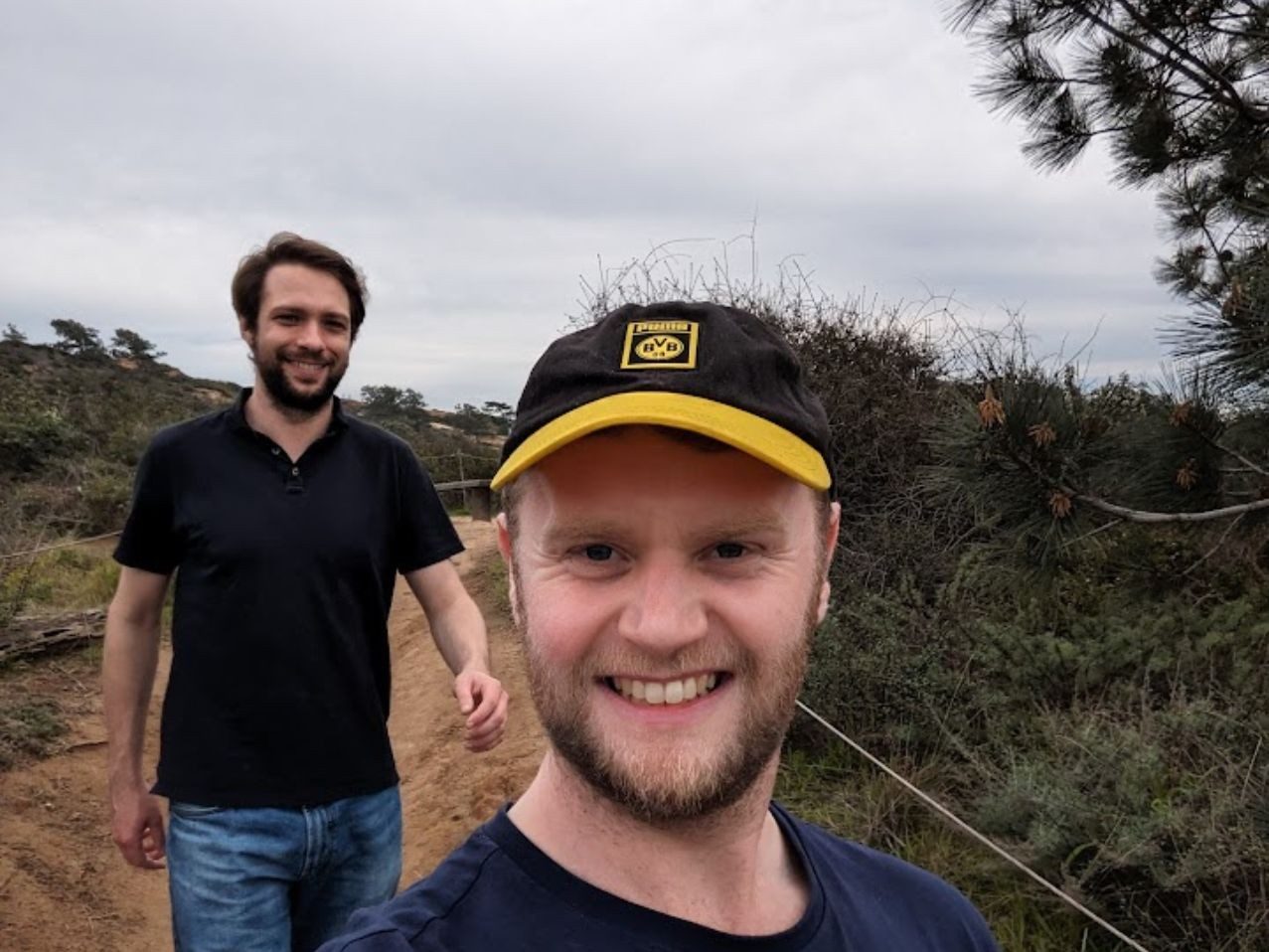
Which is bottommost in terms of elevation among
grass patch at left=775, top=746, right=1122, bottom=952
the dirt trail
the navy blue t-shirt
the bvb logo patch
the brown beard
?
the dirt trail

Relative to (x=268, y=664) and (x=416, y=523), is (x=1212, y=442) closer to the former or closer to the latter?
(x=416, y=523)

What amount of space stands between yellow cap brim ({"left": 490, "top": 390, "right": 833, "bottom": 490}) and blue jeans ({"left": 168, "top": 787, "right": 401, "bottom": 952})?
134cm

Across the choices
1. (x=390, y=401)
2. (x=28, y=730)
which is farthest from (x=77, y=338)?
(x=28, y=730)

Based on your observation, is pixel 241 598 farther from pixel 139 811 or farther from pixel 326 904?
pixel 326 904

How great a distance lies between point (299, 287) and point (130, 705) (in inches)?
39.6

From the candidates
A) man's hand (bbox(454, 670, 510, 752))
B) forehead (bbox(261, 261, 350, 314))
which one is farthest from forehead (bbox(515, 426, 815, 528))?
forehead (bbox(261, 261, 350, 314))

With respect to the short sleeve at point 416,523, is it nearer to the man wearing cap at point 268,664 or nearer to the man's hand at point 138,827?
the man wearing cap at point 268,664

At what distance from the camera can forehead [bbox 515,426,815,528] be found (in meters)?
0.98

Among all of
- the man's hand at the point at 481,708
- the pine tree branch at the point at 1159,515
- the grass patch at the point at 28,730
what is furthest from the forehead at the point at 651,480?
the grass patch at the point at 28,730

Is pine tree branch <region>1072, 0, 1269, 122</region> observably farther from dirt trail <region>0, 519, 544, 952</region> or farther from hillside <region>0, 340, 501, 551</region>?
hillside <region>0, 340, 501, 551</region>

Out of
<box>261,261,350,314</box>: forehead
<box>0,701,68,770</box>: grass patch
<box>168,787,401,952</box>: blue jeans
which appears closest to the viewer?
<box>168,787,401,952</box>: blue jeans

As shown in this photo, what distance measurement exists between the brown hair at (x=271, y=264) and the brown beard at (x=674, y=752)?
5.11ft

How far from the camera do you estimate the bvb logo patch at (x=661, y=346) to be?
3.38 ft

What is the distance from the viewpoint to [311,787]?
201 cm
